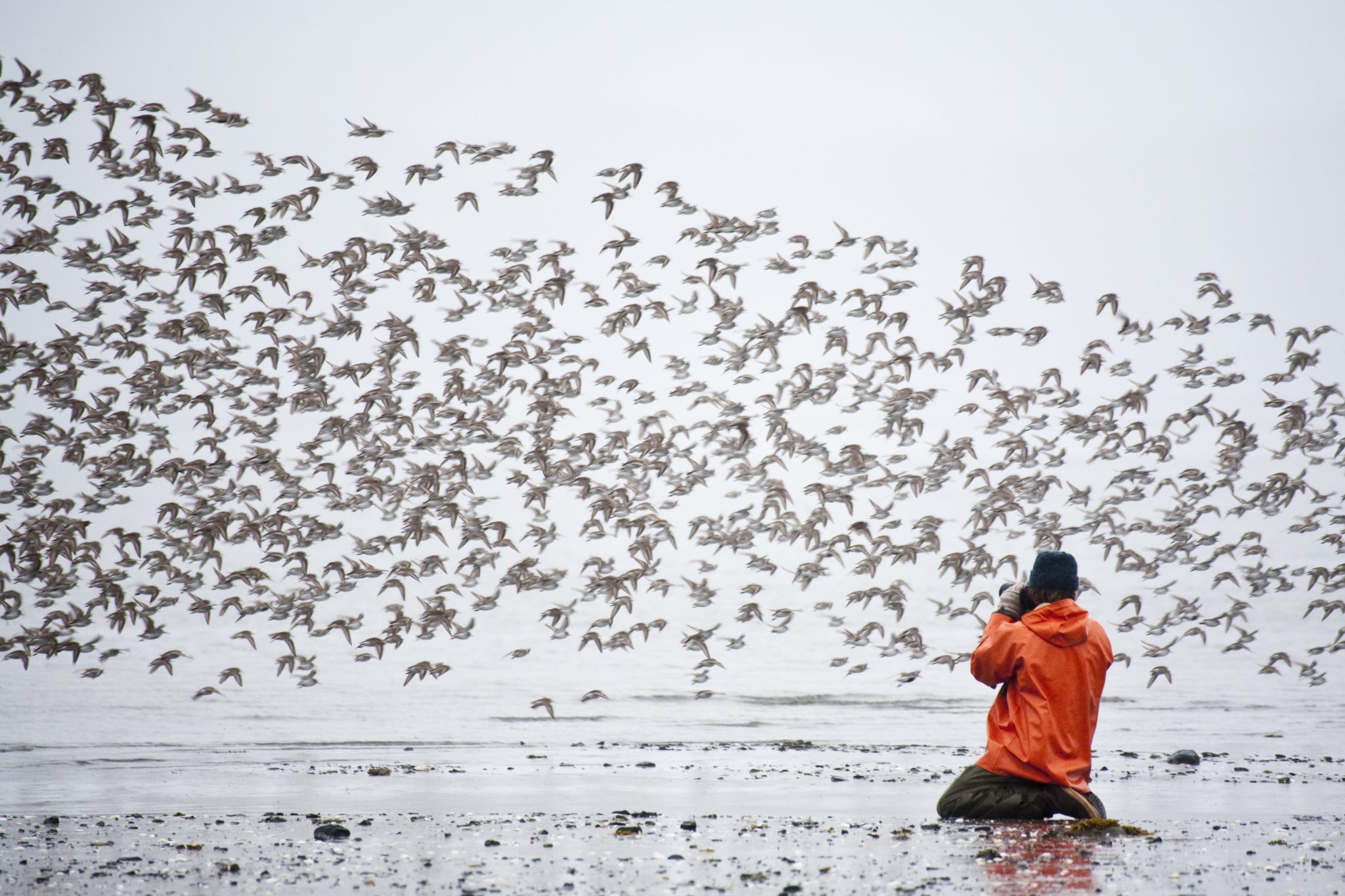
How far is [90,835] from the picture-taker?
8672 millimetres

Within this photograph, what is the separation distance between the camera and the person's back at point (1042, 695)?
26.0 feet

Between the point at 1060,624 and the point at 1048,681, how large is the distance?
375mm

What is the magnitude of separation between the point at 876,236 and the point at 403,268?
8671 millimetres

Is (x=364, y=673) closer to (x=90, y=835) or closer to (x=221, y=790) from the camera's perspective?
(x=221, y=790)

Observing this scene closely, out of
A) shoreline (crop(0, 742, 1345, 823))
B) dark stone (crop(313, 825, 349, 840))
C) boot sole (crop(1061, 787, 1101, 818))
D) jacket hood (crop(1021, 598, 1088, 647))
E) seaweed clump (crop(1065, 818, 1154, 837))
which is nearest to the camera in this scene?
jacket hood (crop(1021, 598, 1088, 647))

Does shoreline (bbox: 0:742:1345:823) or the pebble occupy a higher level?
the pebble

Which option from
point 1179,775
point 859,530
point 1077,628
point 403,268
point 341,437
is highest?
point 403,268

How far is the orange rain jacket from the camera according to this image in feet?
26.0

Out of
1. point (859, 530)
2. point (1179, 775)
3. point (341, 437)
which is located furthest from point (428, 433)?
point (1179, 775)

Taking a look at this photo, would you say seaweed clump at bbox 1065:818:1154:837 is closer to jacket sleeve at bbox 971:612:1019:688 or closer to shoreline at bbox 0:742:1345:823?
jacket sleeve at bbox 971:612:1019:688

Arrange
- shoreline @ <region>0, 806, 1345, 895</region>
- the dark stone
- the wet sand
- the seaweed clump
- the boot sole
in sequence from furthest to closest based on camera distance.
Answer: the dark stone < the boot sole < the seaweed clump < the wet sand < shoreline @ <region>0, 806, 1345, 895</region>

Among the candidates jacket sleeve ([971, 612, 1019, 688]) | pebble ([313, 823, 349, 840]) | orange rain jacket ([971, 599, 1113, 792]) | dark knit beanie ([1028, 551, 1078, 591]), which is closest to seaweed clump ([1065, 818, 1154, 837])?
orange rain jacket ([971, 599, 1113, 792])

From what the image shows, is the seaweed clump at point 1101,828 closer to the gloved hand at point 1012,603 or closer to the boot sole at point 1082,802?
the boot sole at point 1082,802

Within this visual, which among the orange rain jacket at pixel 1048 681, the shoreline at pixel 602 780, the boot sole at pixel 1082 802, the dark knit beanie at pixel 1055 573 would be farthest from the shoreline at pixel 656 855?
the dark knit beanie at pixel 1055 573
